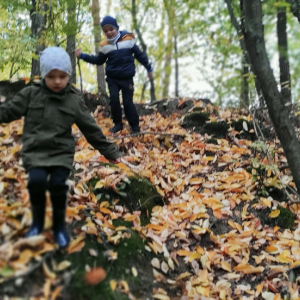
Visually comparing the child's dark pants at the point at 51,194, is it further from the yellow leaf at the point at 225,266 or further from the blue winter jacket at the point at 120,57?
the blue winter jacket at the point at 120,57

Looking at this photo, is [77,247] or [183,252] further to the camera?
[183,252]

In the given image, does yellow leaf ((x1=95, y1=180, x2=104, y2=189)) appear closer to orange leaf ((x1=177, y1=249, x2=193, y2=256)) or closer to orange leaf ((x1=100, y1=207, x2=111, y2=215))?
orange leaf ((x1=100, y1=207, x2=111, y2=215))

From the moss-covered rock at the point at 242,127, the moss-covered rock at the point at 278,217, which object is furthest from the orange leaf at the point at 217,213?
the moss-covered rock at the point at 242,127

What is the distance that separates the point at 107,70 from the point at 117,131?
106cm

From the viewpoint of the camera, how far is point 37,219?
2049 millimetres

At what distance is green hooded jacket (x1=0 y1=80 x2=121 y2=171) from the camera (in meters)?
2.13

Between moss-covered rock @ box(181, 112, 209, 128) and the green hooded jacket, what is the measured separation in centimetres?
383

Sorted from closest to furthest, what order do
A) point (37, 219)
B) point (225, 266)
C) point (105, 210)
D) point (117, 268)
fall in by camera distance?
1. point (37, 219)
2. point (117, 268)
3. point (105, 210)
4. point (225, 266)

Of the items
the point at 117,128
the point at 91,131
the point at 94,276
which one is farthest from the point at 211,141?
the point at 94,276

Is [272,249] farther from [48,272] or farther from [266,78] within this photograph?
[48,272]

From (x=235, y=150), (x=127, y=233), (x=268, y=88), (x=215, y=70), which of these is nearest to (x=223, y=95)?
(x=215, y=70)

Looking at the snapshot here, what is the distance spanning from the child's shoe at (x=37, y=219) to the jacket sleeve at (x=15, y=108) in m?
0.68

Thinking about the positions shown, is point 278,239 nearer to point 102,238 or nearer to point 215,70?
point 102,238

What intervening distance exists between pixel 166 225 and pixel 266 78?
6.71ft
